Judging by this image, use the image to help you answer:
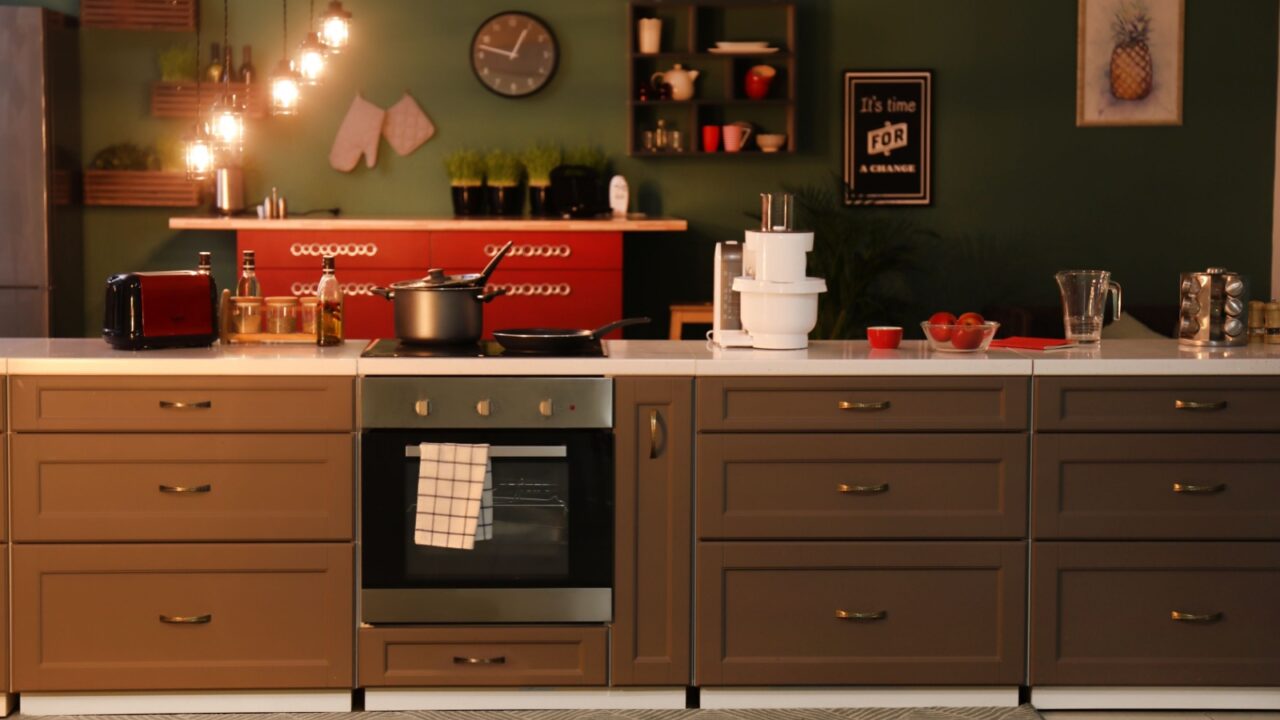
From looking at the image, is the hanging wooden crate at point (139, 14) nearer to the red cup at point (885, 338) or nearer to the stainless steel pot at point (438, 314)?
the stainless steel pot at point (438, 314)

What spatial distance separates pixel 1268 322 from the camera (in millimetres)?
4020

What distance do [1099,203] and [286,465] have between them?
5153mm

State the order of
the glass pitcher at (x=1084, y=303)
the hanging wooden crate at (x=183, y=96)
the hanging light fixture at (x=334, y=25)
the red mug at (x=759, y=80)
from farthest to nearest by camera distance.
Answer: the red mug at (x=759, y=80) < the hanging wooden crate at (x=183, y=96) < the hanging light fixture at (x=334, y=25) < the glass pitcher at (x=1084, y=303)

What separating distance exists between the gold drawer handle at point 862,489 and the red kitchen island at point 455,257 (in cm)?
327

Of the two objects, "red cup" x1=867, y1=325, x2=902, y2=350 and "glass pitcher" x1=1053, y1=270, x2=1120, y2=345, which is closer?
"red cup" x1=867, y1=325, x2=902, y2=350

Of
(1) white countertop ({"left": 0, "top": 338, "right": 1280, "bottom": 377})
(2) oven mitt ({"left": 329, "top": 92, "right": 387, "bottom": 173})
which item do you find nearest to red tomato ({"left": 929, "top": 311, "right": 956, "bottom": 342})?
(1) white countertop ({"left": 0, "top": 338, "right": 1280, "bottom": 377})

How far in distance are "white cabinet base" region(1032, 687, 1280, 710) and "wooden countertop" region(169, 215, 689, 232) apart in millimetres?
3415

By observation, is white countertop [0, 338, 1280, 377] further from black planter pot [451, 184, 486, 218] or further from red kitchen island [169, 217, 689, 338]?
black planter pot [451, 184, 486, 218]

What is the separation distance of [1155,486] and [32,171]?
5234 mm

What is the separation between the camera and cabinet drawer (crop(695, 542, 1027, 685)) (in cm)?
366

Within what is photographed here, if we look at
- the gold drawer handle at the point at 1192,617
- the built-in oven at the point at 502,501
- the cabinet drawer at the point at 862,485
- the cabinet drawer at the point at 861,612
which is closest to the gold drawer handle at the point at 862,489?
the cabinet drawer at the point at 862,485

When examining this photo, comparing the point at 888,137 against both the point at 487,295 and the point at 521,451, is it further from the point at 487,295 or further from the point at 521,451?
the point at 521,451

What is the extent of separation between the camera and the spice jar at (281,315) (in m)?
3.93

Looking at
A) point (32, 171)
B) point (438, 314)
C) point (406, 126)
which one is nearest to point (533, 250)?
point (406, 126)
